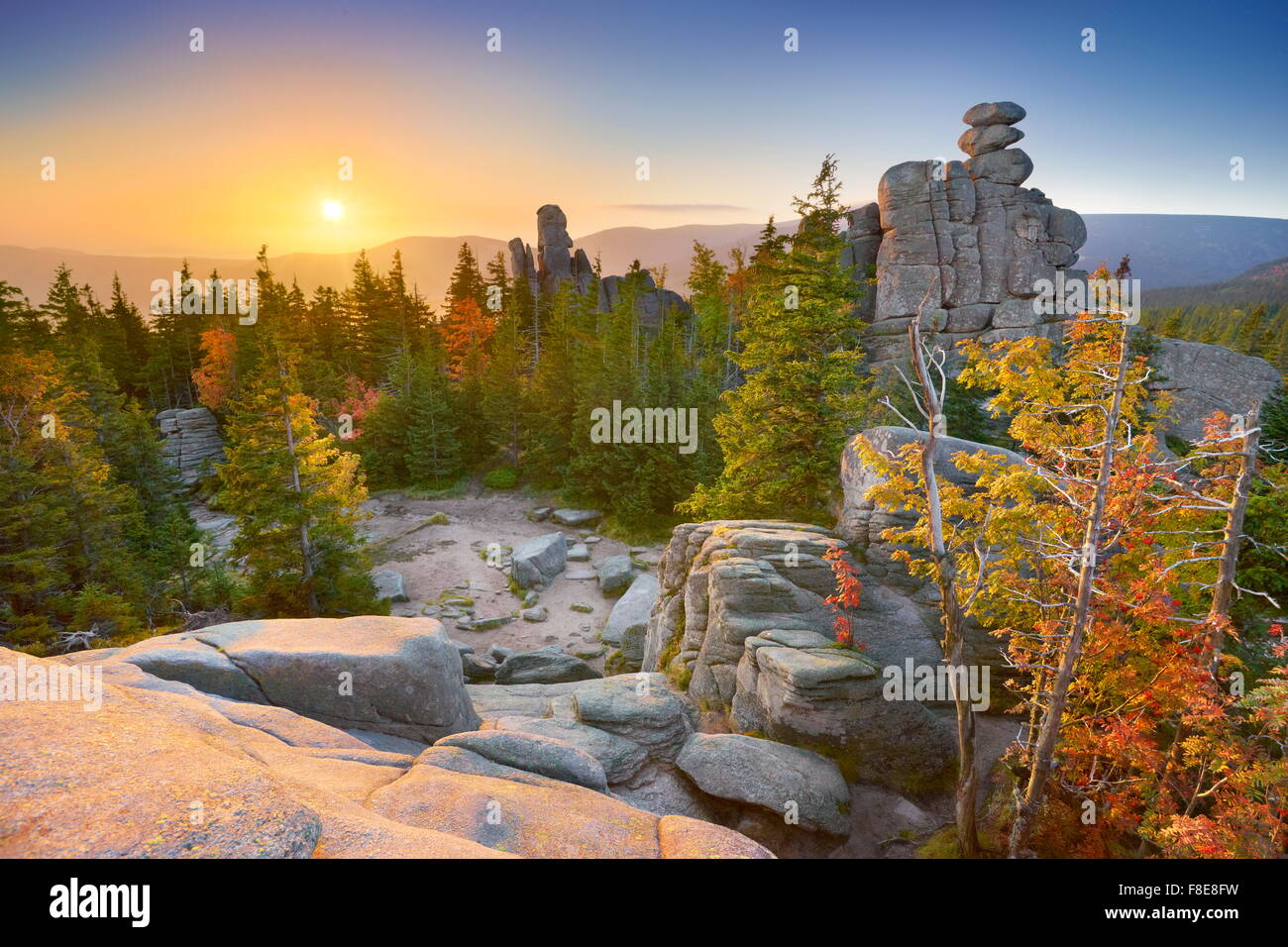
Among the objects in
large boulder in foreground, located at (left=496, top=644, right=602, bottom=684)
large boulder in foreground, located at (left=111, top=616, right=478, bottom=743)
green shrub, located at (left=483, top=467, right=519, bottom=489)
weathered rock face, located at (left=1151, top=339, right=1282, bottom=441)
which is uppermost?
weathered rock face, located at (left=1151, top=339, right=1282, bottom=441)

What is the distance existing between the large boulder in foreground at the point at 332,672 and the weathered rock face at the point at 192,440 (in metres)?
37.5

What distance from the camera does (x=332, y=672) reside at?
970cm

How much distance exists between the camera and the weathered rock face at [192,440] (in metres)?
39.6

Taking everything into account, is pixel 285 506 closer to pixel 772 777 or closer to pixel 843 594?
pixel 772 777

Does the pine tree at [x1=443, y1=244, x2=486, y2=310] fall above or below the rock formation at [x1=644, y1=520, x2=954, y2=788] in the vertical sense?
above

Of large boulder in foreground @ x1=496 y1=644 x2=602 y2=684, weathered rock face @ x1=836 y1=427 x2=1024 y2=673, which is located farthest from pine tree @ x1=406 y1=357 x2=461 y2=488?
weathered rock face @ x1=836 y1=427 x2=1024 y2=673

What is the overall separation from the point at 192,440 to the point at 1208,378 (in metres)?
69.6

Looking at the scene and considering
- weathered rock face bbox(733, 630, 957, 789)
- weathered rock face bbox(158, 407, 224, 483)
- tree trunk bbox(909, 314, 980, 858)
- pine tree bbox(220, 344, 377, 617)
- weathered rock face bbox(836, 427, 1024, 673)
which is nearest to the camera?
tree trunk bbox(909, 314, 980, 858)

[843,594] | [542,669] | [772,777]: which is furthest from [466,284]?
[772,777]

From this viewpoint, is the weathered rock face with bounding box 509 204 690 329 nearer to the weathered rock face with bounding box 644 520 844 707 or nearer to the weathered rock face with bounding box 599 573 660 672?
the weathered rock face with bounding box 599 573 660 672

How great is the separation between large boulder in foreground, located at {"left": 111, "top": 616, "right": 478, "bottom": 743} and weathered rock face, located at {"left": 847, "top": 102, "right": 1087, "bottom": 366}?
37606 mm

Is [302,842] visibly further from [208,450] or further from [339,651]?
[208,450]

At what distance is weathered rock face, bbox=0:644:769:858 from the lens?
3275 mm

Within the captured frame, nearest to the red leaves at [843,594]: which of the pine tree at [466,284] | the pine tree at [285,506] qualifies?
the pine tree at [285,506]
